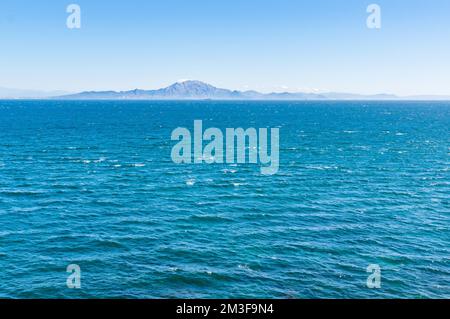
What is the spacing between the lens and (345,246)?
52781 mm

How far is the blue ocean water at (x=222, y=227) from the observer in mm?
43250

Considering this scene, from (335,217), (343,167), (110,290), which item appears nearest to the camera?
(110,290)

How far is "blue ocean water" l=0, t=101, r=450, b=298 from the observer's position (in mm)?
43250

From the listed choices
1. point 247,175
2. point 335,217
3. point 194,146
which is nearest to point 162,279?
point 335,217

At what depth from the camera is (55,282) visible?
4272cm

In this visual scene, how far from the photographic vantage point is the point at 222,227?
195 feet

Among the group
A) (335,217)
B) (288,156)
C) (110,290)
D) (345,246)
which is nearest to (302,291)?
(345,246)

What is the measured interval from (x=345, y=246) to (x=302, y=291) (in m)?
13.7

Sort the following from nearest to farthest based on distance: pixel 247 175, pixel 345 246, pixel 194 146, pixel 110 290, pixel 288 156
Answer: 1. pixel 110 290
2. pixel 345 246
3. pixel 247 175
4. pixel 288 156
5. pixel 194 146

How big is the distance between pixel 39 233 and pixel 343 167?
72364 millimetres
